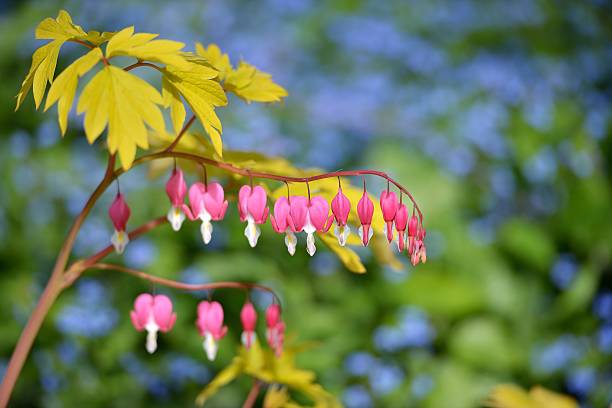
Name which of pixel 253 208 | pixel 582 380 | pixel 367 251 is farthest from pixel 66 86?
pixel 582 380

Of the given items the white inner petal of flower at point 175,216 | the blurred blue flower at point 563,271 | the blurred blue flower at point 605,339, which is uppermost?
the blurred blue flower at point 563,271

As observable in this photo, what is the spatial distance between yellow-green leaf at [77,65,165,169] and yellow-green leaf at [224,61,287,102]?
28 centimetres

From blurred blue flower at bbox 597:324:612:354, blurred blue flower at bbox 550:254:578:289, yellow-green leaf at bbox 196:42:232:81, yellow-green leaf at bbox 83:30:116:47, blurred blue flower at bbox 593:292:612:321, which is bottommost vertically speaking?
yellow-green leaf at bbox 83:30:116:47

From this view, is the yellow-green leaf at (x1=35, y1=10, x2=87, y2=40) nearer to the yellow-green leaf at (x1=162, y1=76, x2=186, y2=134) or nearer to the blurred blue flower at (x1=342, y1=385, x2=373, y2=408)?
the yellow-green leaf at (x1=162, y1=76, x2=186, y2=134)

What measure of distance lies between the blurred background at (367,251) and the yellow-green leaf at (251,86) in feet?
4.86

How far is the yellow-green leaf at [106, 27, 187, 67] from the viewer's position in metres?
1.06

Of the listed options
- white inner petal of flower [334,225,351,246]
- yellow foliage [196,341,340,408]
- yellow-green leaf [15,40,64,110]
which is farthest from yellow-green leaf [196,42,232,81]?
yellow foliage [196,341,340,408]

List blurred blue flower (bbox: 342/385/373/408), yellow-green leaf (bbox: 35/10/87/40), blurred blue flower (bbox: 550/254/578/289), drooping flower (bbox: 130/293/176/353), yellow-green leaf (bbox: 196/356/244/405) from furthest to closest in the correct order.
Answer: blurred blue flower (bbox: 550/254/578/289), blurred blue flower (bbox: 342/385/373/408), yellow-green leaf (bbox: 196/356/244/405), drooping flower (bbox: 130/293/176/353), yellow-green leaf (bbox: 35/10/87/40)

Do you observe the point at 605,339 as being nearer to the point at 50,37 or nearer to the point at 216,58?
the point at 216,58

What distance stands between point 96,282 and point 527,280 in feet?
5.46

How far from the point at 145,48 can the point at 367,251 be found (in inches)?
77.6

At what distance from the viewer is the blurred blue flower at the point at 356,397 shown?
8.43 feet

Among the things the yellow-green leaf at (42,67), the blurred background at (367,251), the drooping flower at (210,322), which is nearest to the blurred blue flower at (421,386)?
the blurred background at (367,251)

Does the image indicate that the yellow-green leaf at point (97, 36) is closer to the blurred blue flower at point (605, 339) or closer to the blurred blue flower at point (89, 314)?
the blurred blue flower at point (89, 314)
